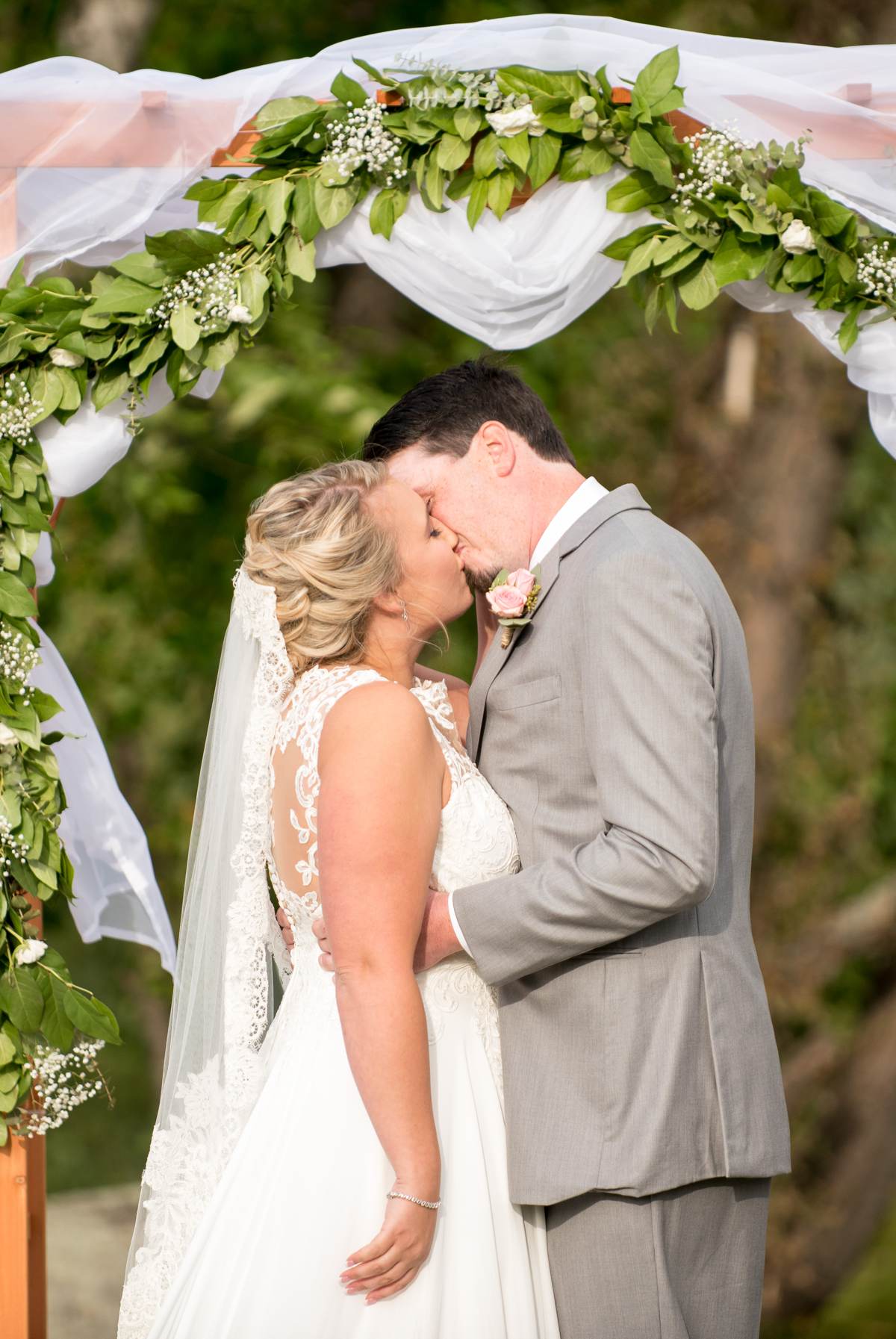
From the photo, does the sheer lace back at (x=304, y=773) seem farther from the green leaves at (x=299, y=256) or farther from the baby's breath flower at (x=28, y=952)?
the green leaves at (x=299, y=256)

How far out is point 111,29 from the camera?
6.96 meters

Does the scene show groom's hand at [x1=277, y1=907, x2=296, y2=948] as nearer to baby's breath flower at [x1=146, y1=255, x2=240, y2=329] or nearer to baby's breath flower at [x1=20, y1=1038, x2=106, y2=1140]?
baby's breath flower at [x1=20, y1=1038, x2=106, y2=1140]

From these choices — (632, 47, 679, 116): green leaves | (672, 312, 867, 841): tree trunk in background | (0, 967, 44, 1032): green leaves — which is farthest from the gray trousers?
(672, 312, 867, 841): tree trunk in background

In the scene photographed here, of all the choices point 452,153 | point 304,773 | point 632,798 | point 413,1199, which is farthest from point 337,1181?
point 452,153

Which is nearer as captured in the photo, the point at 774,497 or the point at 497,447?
the point at 497,447

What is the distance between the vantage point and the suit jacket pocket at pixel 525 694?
2762mm

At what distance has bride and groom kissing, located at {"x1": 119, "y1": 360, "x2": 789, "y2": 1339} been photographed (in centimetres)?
252

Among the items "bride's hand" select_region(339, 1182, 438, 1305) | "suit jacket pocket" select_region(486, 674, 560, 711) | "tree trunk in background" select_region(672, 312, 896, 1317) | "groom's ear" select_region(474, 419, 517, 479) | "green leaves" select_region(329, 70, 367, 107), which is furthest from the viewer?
"tree trunk in background" select_region(672, 312, 896, 1317)

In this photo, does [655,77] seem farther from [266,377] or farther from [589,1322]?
[266,377]

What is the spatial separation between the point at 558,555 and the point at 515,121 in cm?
93

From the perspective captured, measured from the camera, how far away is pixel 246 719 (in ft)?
9.55

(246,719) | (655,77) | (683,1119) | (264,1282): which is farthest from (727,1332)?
(655,77)

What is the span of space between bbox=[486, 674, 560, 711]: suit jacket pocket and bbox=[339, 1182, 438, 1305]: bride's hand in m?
0.97

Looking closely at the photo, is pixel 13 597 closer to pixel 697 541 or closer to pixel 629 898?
pixel 629 898
